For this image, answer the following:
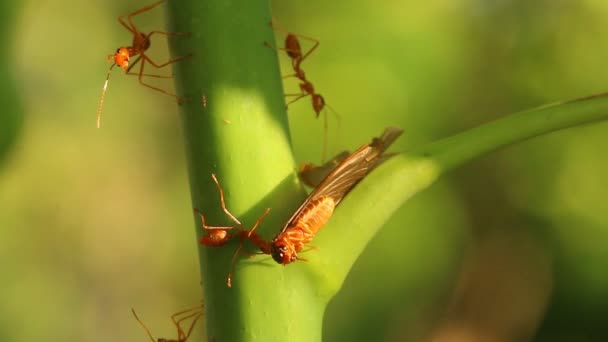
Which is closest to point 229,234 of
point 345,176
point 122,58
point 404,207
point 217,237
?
point 217,237

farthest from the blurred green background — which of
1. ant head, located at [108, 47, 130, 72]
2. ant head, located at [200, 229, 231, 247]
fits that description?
ant head, located at [200, 229, 231, 247]

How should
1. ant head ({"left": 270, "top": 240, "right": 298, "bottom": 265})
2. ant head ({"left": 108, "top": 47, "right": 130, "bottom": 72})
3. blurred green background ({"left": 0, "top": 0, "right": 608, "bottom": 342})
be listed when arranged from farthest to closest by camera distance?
blurred green background ({"left": 0, "top": 0, "right": 608, "bottom": 342}) → ant head ({"left": 108, "top": 47, "right": 130, "bottom": 72}) → ant head ({"left": 270, "top": 240, "right": 298, "bottom": 265})

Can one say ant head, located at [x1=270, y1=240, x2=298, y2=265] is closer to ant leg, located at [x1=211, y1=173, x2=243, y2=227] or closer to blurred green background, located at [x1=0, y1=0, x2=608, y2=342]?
ant leg, located at [x1=211, y1=173, x2=243, y2=227]

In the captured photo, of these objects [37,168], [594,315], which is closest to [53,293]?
[37,168]

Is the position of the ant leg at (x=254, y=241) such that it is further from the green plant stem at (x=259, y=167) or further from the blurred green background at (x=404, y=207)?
the blurred green background at (x=404, y=207)

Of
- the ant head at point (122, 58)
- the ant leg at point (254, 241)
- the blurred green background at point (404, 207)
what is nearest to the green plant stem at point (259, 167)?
the ant leg at point (254, 241)

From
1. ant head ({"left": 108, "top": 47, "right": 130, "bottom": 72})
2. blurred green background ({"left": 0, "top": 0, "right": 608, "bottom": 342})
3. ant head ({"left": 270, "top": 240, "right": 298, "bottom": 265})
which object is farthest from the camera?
blurred green background ({"left": 0, "top": 0, "right": 608, "bottom": 342})

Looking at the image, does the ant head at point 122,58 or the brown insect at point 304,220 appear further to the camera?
the ant head at point 122,58

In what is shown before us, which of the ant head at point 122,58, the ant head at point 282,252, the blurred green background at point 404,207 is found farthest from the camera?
the blurred green background at point 404,207
